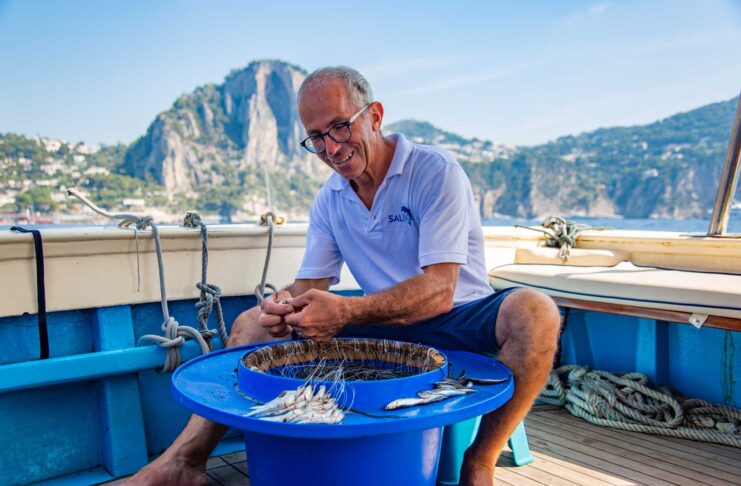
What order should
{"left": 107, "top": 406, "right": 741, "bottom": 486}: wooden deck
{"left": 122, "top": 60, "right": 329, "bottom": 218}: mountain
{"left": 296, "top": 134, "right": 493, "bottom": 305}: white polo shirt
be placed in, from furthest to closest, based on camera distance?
1. {"left": 122, "top": 60, "right": 329, "bottom": 218}: mountain
2. {"left": 107, "top": 406, "right": 741, "bottom": 486}: wooden deck
3. {"left": 296, "top": 134, "right": 493, "bottom": 305}: white polo shirt

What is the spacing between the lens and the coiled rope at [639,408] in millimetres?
2502

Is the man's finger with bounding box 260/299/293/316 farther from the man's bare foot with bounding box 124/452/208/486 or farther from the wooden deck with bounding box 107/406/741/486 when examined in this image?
the wooden deck with bounding box 107/406/741/486

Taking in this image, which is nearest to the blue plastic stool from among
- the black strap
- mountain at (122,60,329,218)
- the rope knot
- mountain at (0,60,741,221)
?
the rope knot

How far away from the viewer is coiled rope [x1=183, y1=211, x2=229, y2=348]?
228cm

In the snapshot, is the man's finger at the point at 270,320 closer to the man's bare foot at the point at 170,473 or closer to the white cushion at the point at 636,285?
the man's bare foot at the point at 170,473

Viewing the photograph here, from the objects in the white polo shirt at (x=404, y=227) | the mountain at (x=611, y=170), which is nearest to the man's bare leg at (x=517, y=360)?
the white polo shirt at (x=404, y=227)

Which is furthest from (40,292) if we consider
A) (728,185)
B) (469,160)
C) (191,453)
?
(469,160)

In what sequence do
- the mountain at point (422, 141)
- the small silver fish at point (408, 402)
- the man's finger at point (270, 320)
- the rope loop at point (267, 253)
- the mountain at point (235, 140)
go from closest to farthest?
1. the small silver fish at point (408, 402)
2. the man's finger at point (270, 320)
3. the rope loop at point (267, 253)
4. the mountain at point (422, 141)
5. the mountain at point (235, 140)

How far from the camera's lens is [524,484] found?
2020 mm

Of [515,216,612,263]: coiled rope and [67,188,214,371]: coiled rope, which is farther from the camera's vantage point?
[515,216,612,263]: coiled rope

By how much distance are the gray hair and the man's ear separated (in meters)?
0.04

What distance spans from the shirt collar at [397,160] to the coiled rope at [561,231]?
5.66ft

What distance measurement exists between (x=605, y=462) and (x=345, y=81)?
169cm

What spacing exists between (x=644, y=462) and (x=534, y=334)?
100 centimetres
